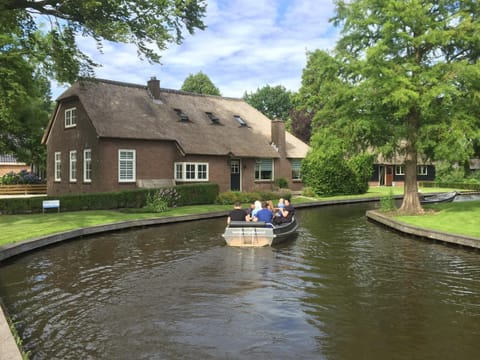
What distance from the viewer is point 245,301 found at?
914 centimetres

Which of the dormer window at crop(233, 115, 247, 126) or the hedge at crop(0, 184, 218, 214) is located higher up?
the dormer window at crop(233, 115, 247, 126)

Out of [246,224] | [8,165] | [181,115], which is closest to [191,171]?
[181,115]

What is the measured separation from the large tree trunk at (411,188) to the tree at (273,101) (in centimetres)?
5564

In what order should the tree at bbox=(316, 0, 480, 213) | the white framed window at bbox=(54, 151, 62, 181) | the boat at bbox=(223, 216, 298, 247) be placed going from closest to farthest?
1. the boat at bbox=(223, 216, 298, 247)
2. the tree at bbox=(316, 0, 480, 213)
3. the white framed window at bbox=(54, 151, 62, 181)

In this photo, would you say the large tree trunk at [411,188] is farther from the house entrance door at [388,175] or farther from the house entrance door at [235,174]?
the house entrance door at [388,175]

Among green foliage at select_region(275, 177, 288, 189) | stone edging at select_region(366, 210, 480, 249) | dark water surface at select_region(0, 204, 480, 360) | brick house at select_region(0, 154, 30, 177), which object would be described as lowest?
dark water surface at select_region(0, 204, 480, 360)

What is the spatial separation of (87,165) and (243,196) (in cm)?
1058

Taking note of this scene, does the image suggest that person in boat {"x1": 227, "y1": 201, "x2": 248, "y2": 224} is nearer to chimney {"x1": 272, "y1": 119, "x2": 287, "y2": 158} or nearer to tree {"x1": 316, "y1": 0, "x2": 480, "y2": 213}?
tree {"x1": 316, "y1": 0, "x2": 480, "y2": 213}

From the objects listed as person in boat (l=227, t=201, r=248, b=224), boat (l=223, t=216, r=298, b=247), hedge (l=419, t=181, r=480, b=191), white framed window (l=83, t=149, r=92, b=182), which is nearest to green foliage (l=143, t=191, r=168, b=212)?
white framed window (l=83, t=149, r=92, b=182)

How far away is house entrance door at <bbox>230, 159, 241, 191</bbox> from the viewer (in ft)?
110

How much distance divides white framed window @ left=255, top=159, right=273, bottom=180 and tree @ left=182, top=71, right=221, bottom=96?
3535cm

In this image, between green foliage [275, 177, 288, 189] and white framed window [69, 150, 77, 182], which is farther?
Result: green foliage [275, 177, 288, 189]

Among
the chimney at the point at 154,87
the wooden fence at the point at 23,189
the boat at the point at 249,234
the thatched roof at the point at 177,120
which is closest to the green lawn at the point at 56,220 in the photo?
the boat at the point at 249,234

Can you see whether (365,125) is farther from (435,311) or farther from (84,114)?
(84,114)
